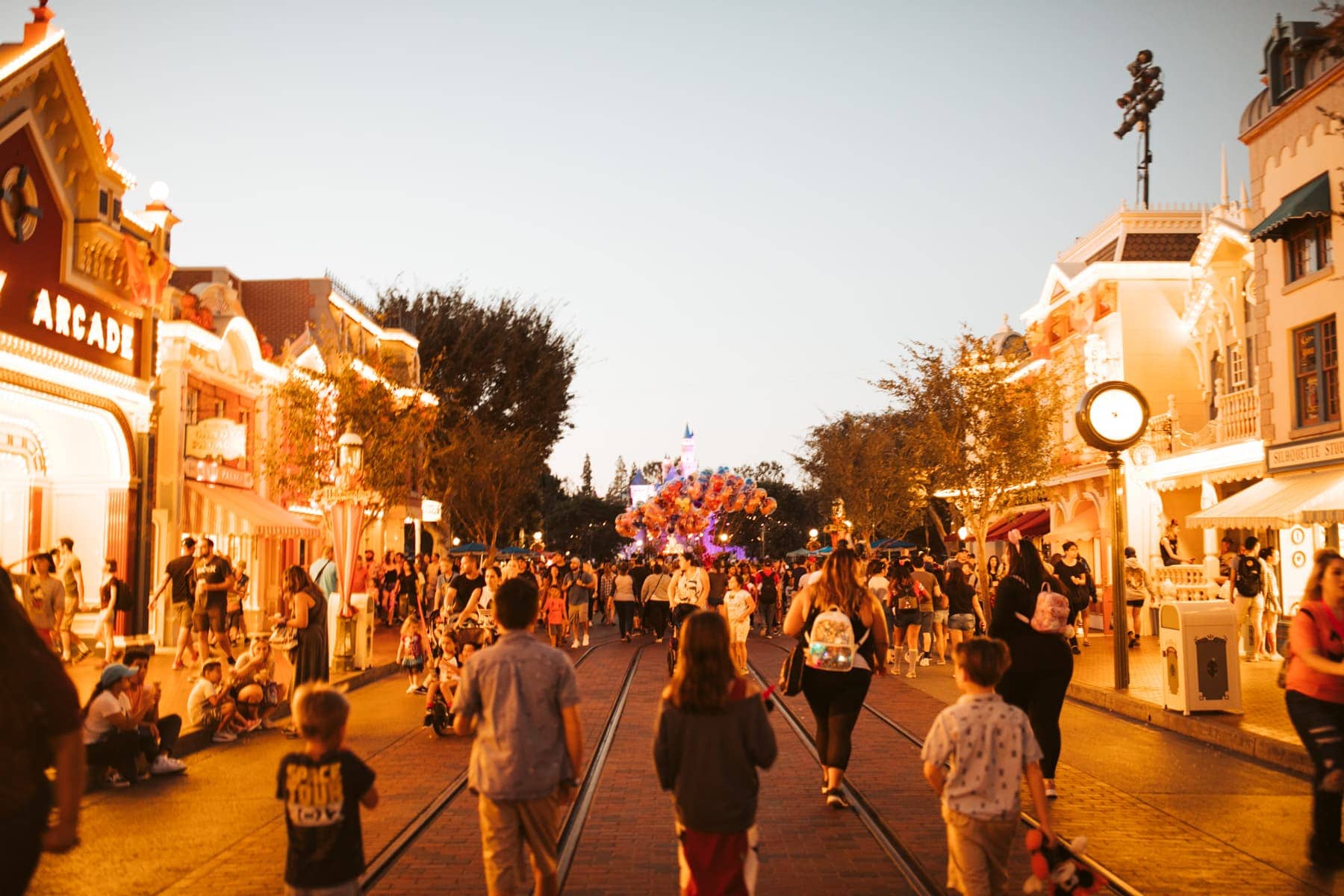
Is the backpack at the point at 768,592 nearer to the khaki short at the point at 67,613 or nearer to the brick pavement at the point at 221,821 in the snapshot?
the khaki short at the point at 67,613

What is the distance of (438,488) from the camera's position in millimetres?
41188

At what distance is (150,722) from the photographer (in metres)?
10.1

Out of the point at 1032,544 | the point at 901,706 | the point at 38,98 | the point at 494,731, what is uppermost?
the point at 38,98

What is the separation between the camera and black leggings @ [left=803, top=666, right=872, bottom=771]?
328 inches

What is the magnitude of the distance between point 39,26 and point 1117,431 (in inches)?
603

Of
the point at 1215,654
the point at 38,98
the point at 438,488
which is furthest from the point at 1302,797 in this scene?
the point at 438,488

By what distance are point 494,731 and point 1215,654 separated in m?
9.77

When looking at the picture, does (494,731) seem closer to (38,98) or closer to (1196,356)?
(38,98)

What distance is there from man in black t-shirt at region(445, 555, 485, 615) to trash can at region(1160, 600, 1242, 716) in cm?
770

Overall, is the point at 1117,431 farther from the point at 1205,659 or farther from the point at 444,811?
the point at 444,811

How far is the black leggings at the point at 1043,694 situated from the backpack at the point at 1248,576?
1190cm

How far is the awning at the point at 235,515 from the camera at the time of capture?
2323 cm

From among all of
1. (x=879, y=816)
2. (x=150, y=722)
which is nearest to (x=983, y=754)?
(x=879, y=816)

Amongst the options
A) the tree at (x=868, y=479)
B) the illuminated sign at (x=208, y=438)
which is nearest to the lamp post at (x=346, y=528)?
the illuminated sign at (x=208, y=438)
